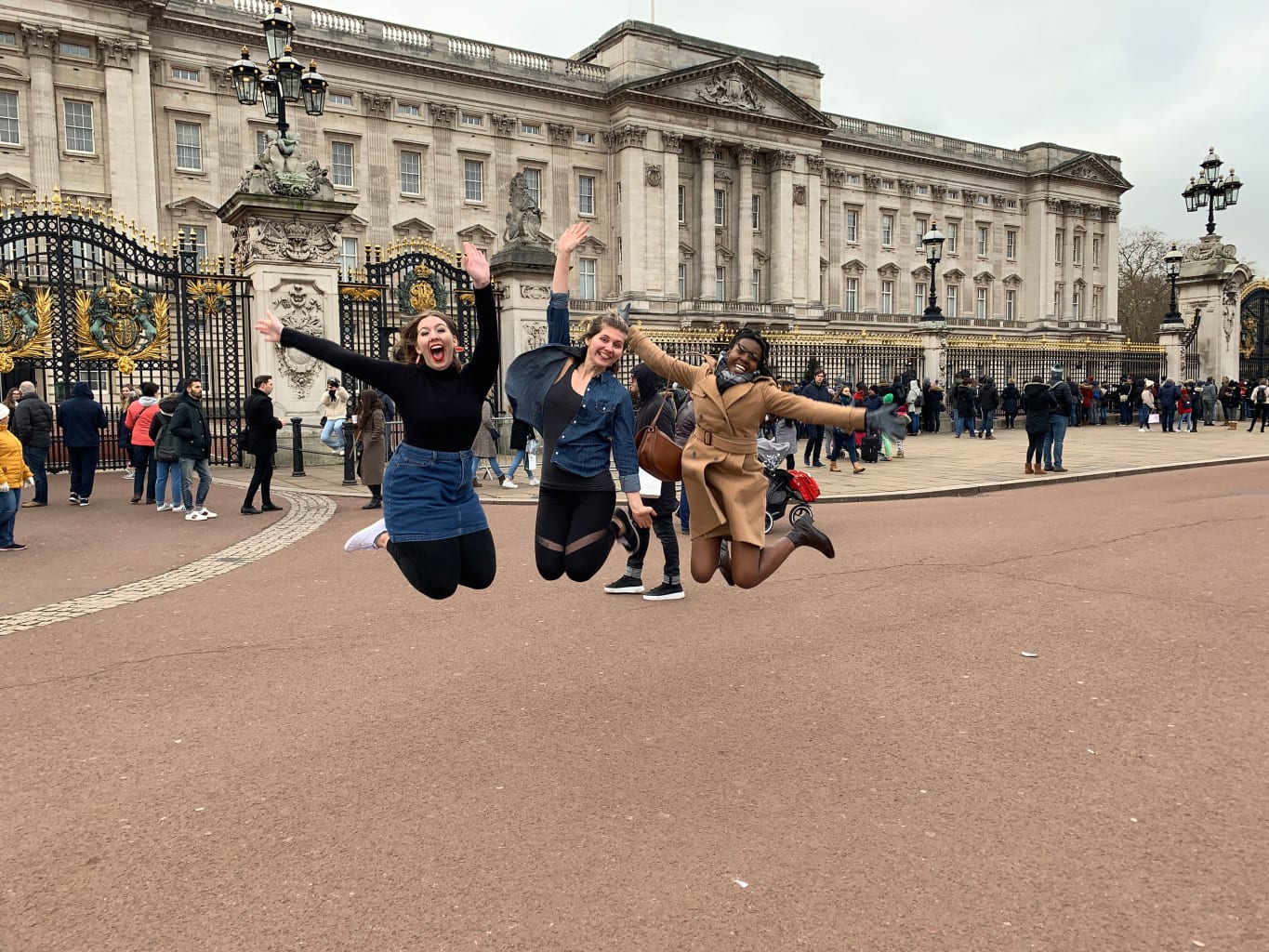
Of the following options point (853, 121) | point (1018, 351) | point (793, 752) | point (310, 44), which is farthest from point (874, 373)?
point (853, 121)

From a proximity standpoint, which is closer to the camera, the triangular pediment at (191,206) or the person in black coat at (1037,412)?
the person in black coat at (1037,412)

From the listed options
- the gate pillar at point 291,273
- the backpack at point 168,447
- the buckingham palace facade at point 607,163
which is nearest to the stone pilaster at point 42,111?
the buckingham palace facade at point 607,163

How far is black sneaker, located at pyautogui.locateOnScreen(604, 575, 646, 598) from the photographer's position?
758cm

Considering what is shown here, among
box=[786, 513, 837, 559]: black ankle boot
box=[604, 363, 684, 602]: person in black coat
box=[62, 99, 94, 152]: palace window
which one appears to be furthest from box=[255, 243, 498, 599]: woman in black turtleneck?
box=[62, 99, 94, 152]: palace window

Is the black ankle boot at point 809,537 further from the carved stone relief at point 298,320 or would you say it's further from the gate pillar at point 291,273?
the carved stone relief at point 298,320

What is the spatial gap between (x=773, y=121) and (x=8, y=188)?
134 feet

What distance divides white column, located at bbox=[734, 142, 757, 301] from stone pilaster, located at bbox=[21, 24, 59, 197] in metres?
36.2

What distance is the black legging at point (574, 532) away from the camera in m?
4.77

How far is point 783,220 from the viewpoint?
58812 mm

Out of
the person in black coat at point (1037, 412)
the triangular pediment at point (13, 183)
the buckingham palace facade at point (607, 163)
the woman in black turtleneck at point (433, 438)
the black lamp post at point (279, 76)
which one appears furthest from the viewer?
the buckingham palace facade at point (607, 163)

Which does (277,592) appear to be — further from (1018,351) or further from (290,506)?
(1018,351)

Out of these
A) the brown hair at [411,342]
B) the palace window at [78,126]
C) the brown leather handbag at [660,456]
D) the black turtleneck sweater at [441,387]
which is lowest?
the brown leather handbag at [660,456]

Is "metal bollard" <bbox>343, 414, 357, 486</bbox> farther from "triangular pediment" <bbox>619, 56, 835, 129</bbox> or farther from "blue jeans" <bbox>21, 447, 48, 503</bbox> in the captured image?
"triangular pediment" <bbox>619, 56, 835, 129</bbox>

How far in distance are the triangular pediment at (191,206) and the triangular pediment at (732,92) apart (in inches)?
915
